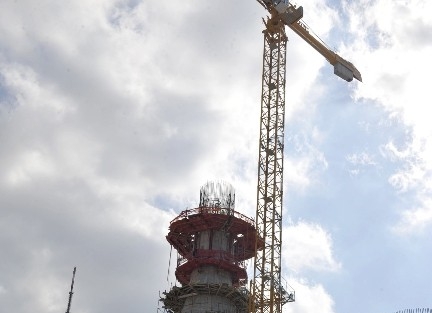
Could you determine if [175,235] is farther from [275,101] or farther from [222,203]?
[275,101]

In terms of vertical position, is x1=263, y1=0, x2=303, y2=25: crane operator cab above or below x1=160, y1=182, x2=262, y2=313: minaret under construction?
→ above

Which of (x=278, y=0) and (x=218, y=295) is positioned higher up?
(x=278, y=0)

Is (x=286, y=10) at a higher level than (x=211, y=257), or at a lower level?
higher

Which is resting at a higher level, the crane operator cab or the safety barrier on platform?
the crane operator cab

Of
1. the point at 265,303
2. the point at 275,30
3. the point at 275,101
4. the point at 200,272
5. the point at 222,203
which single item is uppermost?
the point at 275,30

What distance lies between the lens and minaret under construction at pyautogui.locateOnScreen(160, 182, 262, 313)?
108 meters

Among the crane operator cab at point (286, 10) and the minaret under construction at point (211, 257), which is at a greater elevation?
the crane operator cab at point (286, 10)

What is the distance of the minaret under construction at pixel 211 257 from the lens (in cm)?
10762

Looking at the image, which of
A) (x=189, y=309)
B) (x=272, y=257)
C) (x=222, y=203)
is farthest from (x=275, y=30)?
(x=189, y=309)

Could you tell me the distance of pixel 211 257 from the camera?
109500 mm

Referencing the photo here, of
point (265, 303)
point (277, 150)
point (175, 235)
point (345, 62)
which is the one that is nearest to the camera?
point (265, 303)

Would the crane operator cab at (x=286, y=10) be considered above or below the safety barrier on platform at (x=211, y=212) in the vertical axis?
above

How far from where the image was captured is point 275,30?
113m

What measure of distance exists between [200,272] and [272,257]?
50.0 feet
